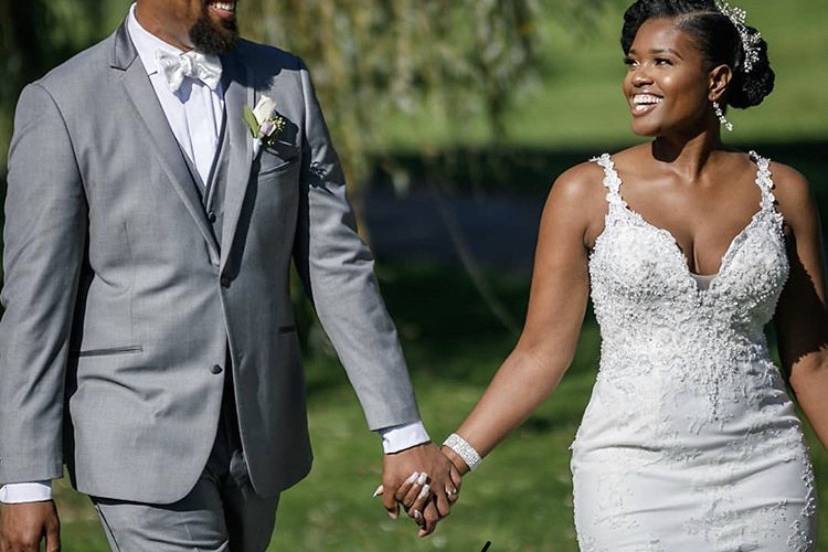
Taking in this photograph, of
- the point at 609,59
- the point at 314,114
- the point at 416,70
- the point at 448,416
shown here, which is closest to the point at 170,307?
the point at 314,114

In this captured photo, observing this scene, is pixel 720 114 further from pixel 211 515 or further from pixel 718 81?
pixel 211 515

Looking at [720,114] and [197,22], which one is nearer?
[197,22]

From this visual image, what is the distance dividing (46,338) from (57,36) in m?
5.55

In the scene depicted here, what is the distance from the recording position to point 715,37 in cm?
444

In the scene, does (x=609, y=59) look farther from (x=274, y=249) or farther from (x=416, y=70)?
(x=274, y=249)

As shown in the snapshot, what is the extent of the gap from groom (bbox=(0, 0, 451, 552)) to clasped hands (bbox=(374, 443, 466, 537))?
246 millimetres

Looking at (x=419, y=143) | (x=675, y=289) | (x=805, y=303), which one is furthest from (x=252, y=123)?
(x=419, y=143)

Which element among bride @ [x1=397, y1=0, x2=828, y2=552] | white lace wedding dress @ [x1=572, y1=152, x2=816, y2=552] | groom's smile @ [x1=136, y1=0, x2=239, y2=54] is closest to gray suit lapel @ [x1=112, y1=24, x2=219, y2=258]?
groom's smile @ [x1=136, y1=0, x2=239, y2=54]

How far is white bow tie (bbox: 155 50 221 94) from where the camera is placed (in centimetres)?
423

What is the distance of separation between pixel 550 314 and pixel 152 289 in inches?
38.0

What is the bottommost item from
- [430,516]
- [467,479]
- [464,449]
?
[467,479]

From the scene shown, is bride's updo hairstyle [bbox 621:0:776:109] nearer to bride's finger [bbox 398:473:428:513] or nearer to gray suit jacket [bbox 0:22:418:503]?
gray suit jacket [bbox 0:22:418:503]

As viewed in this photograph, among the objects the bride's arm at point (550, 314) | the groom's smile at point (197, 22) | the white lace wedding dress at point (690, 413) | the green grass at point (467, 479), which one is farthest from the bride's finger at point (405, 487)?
the green grass at point (467, 479)

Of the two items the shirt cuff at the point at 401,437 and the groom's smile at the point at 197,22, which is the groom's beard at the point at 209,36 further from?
the shirt cuff at the point at 401,437
